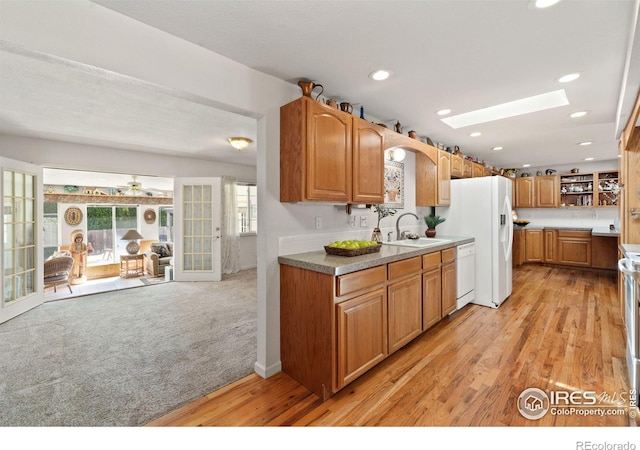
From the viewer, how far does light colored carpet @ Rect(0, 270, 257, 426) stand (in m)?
1.82

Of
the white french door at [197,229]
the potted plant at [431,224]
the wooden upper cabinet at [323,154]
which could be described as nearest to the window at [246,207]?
the white french door at [197,229]

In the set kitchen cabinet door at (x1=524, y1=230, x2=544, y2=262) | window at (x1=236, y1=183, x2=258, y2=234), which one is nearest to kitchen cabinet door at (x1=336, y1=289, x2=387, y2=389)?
window at (x1=236, y1=183, x2=258, y2=234)

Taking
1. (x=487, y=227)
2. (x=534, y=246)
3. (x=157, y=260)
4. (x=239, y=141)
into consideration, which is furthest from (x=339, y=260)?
(x=534, y=246)

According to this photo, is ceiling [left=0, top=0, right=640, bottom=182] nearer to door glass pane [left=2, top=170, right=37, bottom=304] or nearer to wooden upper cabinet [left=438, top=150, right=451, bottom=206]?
wooden upper cabinet [left=438, top=150, right=451, bottom=206]

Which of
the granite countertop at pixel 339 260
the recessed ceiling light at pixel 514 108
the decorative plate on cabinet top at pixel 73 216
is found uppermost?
the recessed ceiling light at pixel 514 108

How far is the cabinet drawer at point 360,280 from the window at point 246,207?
16.4 feet

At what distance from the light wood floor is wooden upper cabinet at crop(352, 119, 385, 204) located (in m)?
1.46

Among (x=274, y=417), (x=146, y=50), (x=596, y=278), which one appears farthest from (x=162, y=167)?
(x=596, y=278)

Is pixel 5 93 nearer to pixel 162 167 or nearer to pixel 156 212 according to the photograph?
pixel 162 167

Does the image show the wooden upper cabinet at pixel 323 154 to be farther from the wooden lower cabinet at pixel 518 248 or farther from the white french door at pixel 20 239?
the wooden lower cabinet at pixel 518 248

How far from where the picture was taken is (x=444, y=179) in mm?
3965

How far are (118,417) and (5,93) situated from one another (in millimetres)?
3125

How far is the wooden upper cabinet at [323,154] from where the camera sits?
6.92 feet

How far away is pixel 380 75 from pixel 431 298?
2.13 meters
